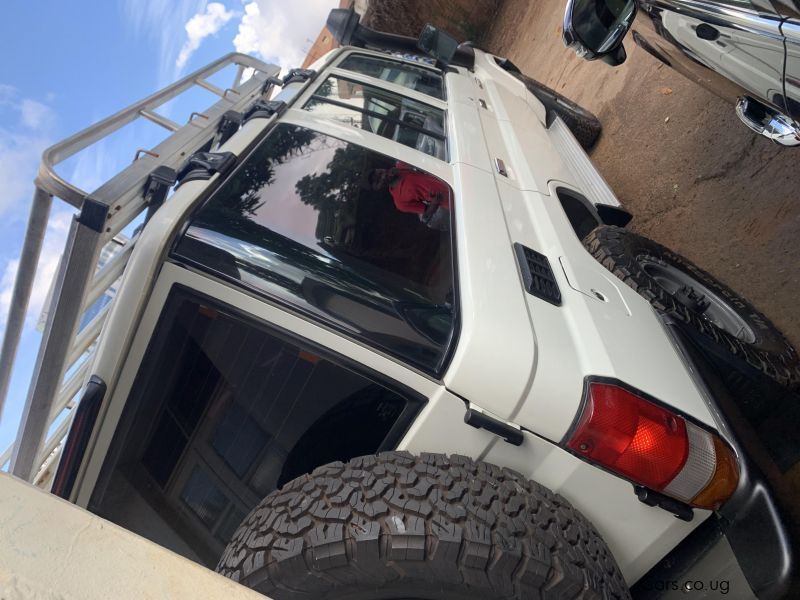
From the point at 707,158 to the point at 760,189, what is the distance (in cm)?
55

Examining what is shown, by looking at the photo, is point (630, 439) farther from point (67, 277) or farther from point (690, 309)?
point (67, 277)

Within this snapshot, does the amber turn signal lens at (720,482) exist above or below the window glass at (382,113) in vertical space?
above

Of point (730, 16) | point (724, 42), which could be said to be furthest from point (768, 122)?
point (730, 16)

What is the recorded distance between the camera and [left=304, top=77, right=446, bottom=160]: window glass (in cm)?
255

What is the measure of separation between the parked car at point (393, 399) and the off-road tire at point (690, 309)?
0.06 ft

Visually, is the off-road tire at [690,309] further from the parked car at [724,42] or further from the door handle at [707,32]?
the door handle at [707,32]

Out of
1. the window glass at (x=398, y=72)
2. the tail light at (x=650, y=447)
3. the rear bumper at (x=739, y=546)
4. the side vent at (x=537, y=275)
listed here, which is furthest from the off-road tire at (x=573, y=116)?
the tail light at (x=650, y=447)

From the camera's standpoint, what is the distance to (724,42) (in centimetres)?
194

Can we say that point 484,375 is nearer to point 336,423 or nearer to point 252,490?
point 336,423

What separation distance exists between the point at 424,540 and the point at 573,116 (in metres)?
4.29

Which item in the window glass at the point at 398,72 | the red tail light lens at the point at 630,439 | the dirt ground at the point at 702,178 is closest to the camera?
the red tail light lens at the point at 630,439

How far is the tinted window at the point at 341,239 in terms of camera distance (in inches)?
58.1

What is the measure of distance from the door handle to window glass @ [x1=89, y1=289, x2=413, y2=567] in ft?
5.48

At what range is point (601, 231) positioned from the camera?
8.13 ft
